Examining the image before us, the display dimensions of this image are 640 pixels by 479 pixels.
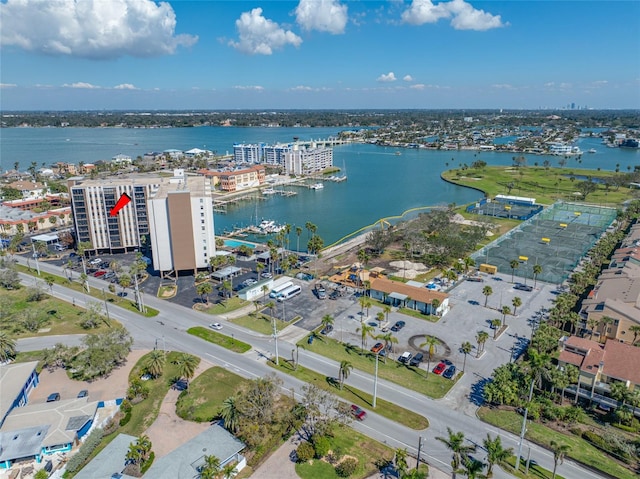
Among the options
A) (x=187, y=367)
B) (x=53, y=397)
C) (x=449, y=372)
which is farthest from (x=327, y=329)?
(x=53, y=397)

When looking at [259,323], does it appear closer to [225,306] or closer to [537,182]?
[225,306]

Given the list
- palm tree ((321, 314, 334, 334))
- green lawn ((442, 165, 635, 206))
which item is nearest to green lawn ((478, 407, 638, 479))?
palm tree ((321, 314, 334, 334))

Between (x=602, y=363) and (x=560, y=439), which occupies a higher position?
(x=602, y=363)

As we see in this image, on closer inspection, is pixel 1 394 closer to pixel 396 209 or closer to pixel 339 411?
pixel 339 411

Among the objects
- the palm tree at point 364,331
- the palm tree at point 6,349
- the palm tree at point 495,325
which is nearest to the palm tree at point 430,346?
the palm tree at point 364,331

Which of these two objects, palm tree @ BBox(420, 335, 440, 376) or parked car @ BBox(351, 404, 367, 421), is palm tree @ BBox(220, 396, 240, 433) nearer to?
parked car @ BBox(351, 404, 367, 421)

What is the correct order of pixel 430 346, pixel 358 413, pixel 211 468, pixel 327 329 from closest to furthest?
pixel 211 468 < pixel 358 413 < pixel 430 346 < pixel 327 329
